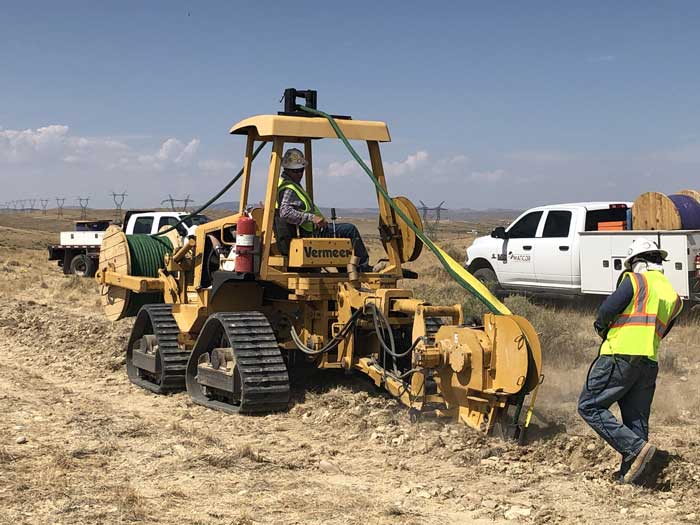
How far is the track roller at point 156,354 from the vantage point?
30.5 ft

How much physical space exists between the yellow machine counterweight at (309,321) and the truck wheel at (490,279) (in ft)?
22.7

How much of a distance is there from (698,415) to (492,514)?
3.37 metres

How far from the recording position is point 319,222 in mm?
8305

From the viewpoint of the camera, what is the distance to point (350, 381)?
9.01 m

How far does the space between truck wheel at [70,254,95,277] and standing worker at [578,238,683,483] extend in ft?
71.7

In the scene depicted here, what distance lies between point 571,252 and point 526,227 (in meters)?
1.31

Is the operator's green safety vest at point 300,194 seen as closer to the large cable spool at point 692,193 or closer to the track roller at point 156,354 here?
the track roller at point 156,354

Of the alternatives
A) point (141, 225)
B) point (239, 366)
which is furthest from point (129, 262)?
point (141, 225)

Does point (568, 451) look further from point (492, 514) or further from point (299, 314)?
point (299, 314)

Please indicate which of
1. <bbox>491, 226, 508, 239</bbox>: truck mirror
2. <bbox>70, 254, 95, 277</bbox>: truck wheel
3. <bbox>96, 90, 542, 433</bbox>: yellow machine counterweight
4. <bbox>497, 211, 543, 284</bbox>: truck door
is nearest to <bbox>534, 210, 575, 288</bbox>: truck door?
<bbox>497, 211, 543, 284</bbox>: truck door

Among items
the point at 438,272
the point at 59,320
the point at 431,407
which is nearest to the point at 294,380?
the point at 431,407

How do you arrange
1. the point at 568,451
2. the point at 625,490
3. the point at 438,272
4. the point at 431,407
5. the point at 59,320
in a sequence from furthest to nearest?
the point at 438,272
the point at 59,320
the point at 431,407
the point at 568,451
the point at 625,490

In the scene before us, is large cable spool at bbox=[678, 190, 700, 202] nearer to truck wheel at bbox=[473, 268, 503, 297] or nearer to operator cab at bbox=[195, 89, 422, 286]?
truck wheel at bbox=[473, 268, 503, 297]

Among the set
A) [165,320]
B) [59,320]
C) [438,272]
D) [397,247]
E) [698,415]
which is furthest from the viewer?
[438,272]
